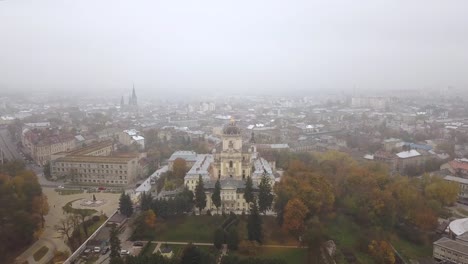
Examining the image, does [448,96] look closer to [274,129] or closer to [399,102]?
[399,102]

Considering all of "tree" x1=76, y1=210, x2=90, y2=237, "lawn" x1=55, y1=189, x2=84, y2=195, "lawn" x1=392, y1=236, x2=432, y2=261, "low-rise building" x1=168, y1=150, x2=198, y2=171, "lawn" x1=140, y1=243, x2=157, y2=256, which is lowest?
"lawn" x1=392, y1=236, x2=432, y2=261

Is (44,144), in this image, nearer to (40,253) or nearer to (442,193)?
(40,253)

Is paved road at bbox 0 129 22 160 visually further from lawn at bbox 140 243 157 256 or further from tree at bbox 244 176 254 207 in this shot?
tree at bbox 244 176 254 207

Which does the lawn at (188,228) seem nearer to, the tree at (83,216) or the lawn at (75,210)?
the tree at (83,216)

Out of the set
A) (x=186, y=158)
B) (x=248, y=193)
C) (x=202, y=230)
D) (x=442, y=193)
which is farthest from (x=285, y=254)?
(x=186, y=158)


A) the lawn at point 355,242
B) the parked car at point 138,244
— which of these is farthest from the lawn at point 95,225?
the lawn at point 355,242

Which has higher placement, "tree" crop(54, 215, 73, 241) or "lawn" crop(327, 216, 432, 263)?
"tree" crop(54, 215, 73, 241)

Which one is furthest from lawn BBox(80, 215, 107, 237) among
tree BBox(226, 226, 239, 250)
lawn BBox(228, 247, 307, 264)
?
lawn BBox(228, 247, 307, 264)
